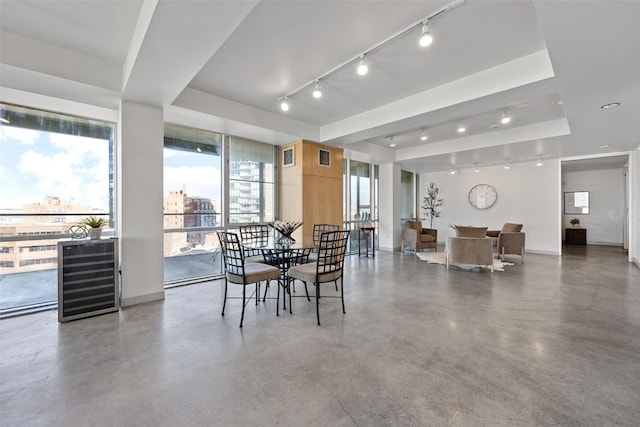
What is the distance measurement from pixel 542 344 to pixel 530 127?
15.1 feet

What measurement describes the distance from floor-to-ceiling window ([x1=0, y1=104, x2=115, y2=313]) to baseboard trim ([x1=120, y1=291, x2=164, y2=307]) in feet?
3.19

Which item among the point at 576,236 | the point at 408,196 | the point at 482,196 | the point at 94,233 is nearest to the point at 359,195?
the point at 408,196

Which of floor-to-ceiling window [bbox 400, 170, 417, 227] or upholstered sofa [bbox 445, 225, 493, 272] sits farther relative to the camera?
floor-to-ceiling window [bbox 400, 170, 417, 227]

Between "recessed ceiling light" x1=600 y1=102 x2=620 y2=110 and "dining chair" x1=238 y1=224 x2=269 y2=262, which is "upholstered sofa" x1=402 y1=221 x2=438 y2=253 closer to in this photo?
"dining chair" x1=238 y1=224 x2=269 y2=262

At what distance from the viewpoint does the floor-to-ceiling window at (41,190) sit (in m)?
3.41

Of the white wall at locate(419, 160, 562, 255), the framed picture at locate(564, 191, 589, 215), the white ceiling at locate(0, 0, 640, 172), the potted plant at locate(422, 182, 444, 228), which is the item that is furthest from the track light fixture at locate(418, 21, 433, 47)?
the framed picture at locate(564, 191, 589, 215)

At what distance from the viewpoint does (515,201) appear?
8.30 metres

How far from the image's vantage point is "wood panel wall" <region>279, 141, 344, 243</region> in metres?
5.49

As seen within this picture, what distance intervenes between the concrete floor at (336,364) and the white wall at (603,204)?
705 cm

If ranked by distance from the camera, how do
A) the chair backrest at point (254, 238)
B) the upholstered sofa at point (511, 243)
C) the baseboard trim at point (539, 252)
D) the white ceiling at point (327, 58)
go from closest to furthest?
the white ceiling at point (327, 58) < the chair backrest at point (254, 238) < the upholstered sofa at point (511, 243) < the baseboard trim at point (539, 252)

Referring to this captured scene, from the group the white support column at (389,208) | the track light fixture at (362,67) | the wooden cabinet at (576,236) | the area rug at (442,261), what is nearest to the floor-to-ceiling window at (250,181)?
the track light fixture at (362,67)

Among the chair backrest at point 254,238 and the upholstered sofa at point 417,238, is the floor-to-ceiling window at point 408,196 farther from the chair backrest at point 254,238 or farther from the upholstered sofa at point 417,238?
the chair backrest at point 254,238

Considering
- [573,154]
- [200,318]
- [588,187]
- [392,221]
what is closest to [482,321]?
[200,318]

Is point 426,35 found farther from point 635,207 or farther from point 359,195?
point 635,207
